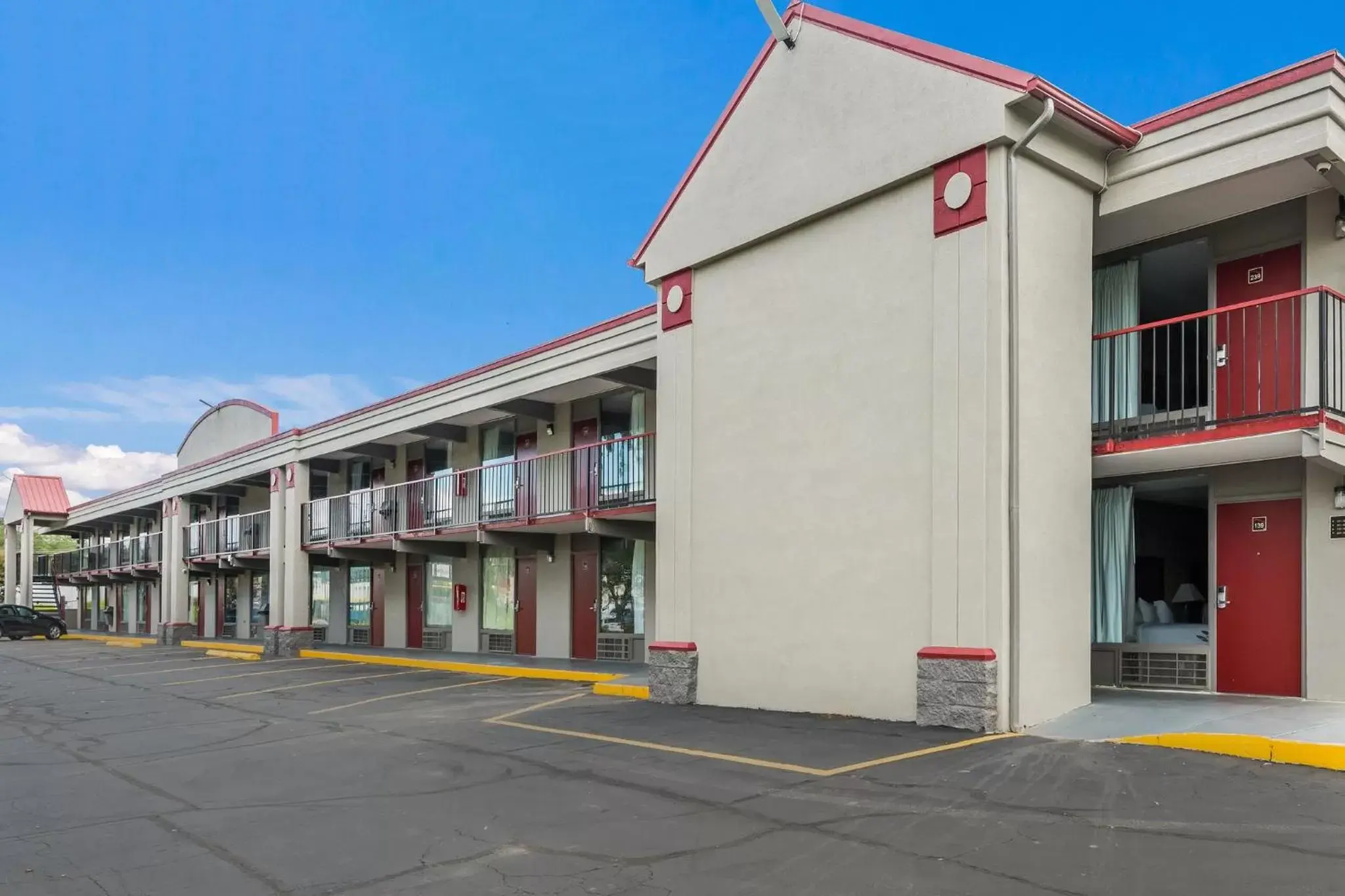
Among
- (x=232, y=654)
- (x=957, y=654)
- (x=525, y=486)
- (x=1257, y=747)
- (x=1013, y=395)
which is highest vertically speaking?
(x=1013, y=395)

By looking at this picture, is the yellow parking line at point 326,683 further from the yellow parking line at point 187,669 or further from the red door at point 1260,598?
the red door at point 1260,598

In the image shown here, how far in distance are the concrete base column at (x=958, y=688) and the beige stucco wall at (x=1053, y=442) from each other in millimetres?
297

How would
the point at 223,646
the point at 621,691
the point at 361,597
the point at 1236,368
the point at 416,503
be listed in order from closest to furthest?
the point at 1236,368 < the point at 621,691 < the point at 416,503 < the point at 361,597 < the point at 223,646

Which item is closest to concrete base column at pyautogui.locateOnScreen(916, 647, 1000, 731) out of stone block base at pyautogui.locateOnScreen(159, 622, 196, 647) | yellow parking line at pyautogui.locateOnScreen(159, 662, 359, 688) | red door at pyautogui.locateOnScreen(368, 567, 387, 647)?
yellow parking line at pyautogui.locateOnScreen(159, 662, 359, 688)

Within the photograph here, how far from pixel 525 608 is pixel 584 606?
7.11 ft

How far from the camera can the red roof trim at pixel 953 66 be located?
956 cm

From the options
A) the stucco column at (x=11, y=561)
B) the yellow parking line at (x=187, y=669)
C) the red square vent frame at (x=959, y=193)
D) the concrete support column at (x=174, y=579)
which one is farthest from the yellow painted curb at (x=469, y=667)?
the stucco column at (x=11, y=561)

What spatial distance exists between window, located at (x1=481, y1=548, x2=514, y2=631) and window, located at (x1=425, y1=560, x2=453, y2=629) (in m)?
1.50

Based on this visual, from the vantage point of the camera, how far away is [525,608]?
21.2 m

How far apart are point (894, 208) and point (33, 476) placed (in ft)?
166

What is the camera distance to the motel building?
948 centimetres

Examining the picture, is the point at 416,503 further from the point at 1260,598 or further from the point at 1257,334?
the point at 1257,334

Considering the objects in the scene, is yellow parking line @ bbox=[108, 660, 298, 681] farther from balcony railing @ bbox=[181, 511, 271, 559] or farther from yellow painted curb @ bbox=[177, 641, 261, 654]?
balcony railing @ bbox=[181, 511, 271, 559]

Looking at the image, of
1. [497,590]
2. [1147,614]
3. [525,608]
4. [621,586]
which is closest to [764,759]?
[1147,614]
